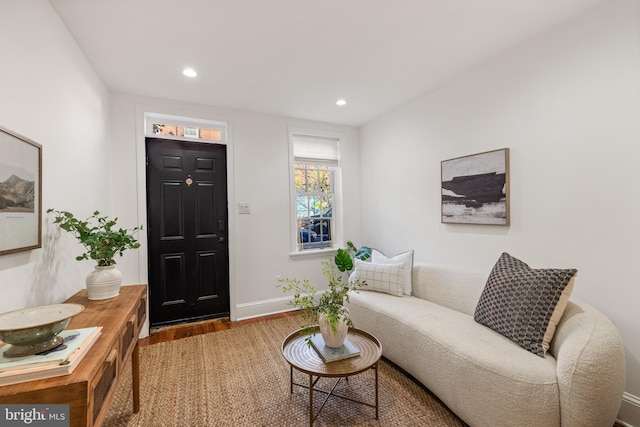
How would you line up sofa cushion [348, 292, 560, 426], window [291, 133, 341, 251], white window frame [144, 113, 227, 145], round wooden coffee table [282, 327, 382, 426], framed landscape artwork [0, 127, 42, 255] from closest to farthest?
framed landscape artwork [0, 127, 42, 255] → sofa cushion [348, 292, 560, 426] → round wooden coffee table [282, 327, 382, 426] → white window frame [144, 113, 227, 145] → window [291, 133, 341, 251]

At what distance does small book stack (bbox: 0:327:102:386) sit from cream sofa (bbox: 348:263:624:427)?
186 cm

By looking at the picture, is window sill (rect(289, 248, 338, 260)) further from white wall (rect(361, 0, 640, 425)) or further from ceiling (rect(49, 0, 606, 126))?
ceiling (rect(49, 0, 606, 126))

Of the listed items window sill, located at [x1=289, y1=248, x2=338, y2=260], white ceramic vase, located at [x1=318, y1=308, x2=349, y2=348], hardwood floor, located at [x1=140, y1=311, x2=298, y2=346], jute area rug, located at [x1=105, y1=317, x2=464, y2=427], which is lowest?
jute area rug, located at [x1=105, y1=317, x2=464, y2=427]

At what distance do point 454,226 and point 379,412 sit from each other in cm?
179

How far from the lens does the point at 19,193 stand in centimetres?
133

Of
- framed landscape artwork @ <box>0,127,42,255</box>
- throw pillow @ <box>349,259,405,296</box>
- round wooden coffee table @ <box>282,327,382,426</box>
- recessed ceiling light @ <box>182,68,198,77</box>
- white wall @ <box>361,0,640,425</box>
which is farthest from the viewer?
throw pillow @ <box>349,259,405,296</box>

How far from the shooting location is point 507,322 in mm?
1772

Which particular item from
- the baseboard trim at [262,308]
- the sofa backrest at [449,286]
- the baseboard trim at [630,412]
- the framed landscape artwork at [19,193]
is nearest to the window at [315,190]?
the baseboard trim at [262,308]

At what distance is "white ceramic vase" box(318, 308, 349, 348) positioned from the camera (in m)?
1.76

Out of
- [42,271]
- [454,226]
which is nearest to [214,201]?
[42,271]

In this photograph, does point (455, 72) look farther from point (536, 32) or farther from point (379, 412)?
point (379, 412)

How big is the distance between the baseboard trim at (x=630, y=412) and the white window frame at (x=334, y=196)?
2.92 meters

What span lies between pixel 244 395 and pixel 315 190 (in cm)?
266

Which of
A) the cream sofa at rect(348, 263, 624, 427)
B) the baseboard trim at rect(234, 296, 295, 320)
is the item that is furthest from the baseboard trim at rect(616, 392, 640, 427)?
the baseboard trim at rect(234, 296, 295, 320)
